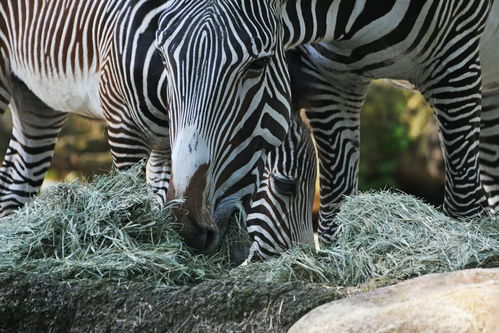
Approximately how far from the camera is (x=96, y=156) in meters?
13.4

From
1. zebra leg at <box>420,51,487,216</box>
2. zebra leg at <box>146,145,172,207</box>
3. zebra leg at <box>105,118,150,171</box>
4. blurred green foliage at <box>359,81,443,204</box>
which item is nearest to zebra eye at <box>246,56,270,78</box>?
zebra leg at <box>105,118,150,171</box>

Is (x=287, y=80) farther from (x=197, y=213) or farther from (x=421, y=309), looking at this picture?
(x=421, y=309)

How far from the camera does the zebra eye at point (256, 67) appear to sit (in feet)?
14.3

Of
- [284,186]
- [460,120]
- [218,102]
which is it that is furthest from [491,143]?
[218,102]

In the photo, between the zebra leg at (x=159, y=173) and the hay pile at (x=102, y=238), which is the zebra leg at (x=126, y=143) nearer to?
the zebra leg at (x=159, y=173)

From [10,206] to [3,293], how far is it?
11.6 feet

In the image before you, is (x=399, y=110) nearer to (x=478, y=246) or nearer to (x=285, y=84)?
(x=285, y=84)

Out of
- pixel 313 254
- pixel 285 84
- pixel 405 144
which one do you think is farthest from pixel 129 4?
pixel 405 144

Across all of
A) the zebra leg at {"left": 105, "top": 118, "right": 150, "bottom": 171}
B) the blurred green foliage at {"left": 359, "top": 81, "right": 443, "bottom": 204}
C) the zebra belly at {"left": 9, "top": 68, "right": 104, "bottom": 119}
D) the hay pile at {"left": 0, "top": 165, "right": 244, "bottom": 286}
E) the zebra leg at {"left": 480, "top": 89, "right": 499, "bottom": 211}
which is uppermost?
the zebra belly at {"left": 9, "top": 68, "right": 104, "bottom": 119}

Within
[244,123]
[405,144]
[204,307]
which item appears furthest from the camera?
[405,144]

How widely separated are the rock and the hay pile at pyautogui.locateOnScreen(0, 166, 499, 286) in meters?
0.34

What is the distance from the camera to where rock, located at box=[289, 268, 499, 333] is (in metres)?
2.96

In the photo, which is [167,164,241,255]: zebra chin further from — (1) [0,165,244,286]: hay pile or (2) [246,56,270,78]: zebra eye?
(2) [246,56,270,78]: zebra eye

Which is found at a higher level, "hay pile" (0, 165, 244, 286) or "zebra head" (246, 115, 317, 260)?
"hay pile" (0, 165, 244, 286)
